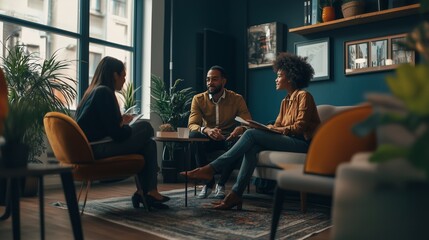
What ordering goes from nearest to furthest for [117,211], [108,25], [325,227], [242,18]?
[325,227] → [117,211] → [108,25] → [242,18]

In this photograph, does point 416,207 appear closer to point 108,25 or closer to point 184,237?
point 184,237

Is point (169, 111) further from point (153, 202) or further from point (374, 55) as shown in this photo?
point (374, 55)

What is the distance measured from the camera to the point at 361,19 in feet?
14.5

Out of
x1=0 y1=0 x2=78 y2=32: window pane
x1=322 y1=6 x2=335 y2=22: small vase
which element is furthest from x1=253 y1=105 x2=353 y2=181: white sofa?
x1=0 y1=0 x2=78 y2=32: window pane

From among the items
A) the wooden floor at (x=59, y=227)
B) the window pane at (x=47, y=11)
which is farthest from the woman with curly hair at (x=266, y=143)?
the window pane at (x=47, y=11)

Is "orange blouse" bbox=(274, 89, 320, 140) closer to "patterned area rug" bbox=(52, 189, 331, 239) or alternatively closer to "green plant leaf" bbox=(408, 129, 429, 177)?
"patterned area rug" bbox=(52, 189, 331, 239)

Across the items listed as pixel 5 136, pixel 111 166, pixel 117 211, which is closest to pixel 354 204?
pixel 5 136

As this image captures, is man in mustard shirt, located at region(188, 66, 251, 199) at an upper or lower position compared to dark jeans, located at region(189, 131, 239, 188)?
upper

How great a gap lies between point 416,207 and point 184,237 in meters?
1.46

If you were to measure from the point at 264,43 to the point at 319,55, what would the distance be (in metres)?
0.76

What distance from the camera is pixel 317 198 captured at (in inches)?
138

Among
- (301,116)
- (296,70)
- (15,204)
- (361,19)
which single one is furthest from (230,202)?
(361,19)

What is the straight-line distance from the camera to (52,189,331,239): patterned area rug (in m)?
2.24

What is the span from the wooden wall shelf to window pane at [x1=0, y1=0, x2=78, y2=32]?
246 cm
